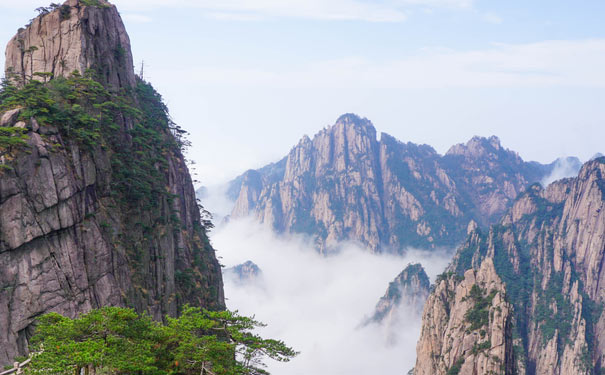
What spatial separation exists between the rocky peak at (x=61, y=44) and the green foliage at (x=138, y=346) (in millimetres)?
36633

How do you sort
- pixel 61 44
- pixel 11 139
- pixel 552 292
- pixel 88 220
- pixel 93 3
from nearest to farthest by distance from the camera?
1. pixel 11 139
2. pixel 88 220
3. pixel 61 44
4. pixel 93 3
5. pixel 552 292

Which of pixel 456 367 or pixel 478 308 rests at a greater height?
pixel 478 308

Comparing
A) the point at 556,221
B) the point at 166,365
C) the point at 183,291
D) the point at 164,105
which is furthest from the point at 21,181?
the point at 556,221

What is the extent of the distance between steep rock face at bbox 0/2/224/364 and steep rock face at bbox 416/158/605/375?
6814 cm

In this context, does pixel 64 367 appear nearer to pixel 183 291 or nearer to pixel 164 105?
pixel 183 291

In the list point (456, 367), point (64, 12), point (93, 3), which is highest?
point (93, 3)

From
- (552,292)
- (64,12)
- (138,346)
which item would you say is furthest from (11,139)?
(552,292)

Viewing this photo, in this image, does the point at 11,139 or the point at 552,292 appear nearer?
the point at 11,139

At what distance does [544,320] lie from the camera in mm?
159500

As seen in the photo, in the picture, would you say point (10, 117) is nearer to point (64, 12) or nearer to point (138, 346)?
point (64, 12)

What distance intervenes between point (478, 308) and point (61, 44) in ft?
306

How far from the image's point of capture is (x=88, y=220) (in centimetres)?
4675

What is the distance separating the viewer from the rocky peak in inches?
2151

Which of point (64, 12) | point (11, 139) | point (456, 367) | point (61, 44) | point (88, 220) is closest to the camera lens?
point (11, 139)
